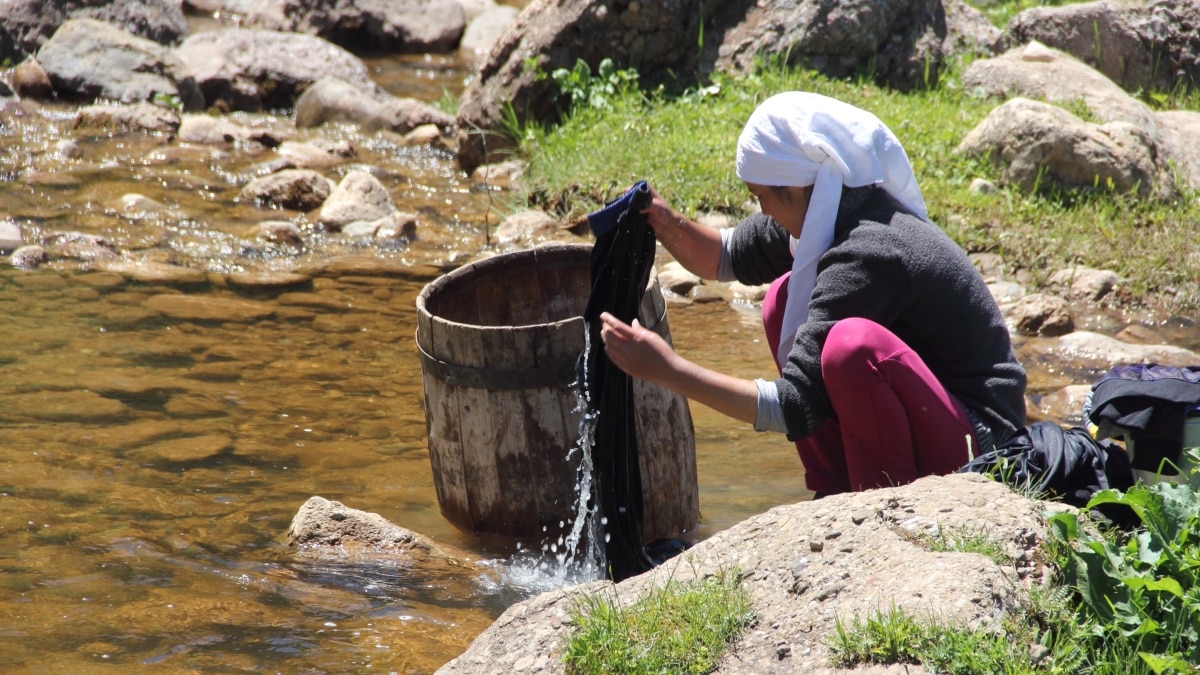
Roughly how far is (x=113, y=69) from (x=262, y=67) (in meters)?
1.27

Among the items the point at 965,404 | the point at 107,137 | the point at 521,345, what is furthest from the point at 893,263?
the point at 107,137

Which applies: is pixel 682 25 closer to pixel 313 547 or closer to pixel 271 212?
pixel 271 212

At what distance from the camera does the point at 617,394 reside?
346cm

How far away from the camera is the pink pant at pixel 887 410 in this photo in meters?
3.16

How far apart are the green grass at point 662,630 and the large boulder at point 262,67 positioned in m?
8.64

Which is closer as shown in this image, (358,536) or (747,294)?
(358,536)

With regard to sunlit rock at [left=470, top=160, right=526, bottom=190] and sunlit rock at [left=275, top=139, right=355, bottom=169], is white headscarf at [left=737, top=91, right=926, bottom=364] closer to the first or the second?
sunlit rock at [left=470, top=160, right=526, bottom=190]

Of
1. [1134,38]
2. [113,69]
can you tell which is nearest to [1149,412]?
[1134,38]

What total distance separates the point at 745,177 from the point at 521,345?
32.7 inches

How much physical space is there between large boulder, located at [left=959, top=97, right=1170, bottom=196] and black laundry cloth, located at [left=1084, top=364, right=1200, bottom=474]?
12.6ft

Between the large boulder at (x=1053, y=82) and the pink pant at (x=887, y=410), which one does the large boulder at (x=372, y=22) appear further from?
the pink pant at (x=887, y=410)

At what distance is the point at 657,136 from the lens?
7633 mm

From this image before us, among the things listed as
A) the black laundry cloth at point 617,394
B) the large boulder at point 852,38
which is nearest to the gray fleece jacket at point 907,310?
the black laundry cloth at point 617,394

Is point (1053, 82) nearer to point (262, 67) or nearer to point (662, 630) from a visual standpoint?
point (662, 630)
